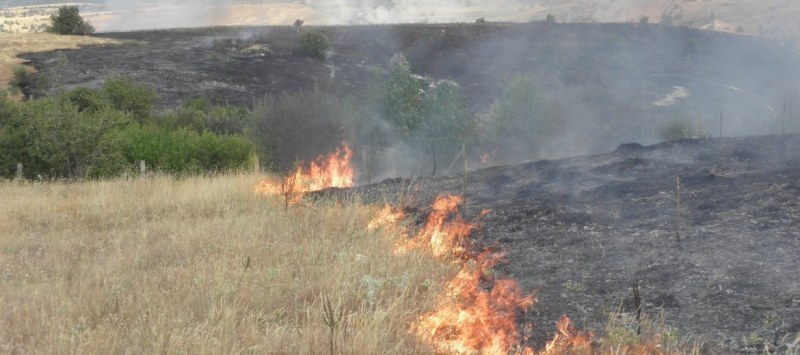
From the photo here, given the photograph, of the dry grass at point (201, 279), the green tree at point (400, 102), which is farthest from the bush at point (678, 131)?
the dry grass at point (201, 279)

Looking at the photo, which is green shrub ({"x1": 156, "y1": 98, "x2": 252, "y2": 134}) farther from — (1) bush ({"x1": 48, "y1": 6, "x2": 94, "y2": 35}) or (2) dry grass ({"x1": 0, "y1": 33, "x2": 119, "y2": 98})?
(1) bush ({"x1": 48, "y1": 6, "x2": 94, "y2": 35})

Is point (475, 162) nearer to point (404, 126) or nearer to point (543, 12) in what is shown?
point (404, 126)

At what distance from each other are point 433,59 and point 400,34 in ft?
25.6

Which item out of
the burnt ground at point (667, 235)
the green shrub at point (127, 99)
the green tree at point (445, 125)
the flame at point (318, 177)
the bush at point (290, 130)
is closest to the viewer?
the burnt ground at point (667, 235)

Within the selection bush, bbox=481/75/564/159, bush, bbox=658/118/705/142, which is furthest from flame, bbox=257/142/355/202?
bush, bbox=658/118/705/142

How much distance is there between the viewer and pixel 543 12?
15750 cm

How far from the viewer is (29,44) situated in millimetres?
45875

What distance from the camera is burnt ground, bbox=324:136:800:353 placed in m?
5.83

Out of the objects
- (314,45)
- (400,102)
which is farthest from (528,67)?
(400,102)

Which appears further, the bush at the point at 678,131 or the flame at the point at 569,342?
the bush at the point at 678,131

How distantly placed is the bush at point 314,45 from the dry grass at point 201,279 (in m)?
43.0

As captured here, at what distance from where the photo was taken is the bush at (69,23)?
54.8 meters

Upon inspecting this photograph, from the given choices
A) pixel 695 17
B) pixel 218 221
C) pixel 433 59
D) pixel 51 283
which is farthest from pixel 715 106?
pixel 695 17

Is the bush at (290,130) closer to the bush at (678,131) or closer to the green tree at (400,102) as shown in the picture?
the green tree at (400,102)
